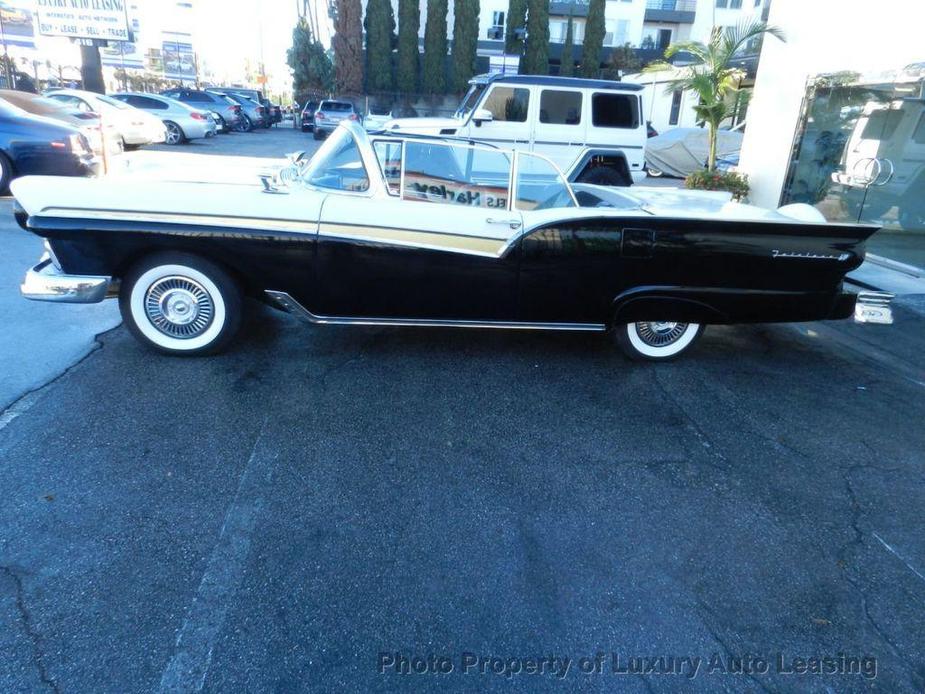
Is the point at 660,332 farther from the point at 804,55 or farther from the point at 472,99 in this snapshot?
the point at 472,99

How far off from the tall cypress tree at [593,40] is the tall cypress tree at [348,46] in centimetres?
1478

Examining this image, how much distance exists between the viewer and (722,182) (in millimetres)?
10312

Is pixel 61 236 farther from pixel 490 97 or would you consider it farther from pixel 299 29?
pixel 299 29

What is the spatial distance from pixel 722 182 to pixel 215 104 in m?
23.7

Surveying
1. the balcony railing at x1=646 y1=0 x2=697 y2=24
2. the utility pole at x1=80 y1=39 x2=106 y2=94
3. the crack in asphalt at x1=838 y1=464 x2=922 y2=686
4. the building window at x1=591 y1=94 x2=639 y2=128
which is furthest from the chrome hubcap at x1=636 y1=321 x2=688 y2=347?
the balcony railing at x1=646 y1=0 x2=697 y2=24

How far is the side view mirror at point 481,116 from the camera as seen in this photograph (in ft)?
35.0

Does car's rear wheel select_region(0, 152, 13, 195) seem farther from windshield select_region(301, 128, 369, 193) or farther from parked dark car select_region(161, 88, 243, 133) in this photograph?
parked dark car select_region(161, 88, 243, 133)

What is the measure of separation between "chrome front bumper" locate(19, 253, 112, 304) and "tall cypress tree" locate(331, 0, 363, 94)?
41447mm

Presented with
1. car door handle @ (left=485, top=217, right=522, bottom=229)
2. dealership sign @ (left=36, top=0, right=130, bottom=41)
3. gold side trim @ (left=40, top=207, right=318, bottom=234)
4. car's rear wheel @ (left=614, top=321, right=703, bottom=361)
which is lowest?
car's rear wheel @ (left=614, top=321, right=703, bottom=361)

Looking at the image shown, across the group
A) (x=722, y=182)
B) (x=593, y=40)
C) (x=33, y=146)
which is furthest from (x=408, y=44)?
(x=33, y=146)

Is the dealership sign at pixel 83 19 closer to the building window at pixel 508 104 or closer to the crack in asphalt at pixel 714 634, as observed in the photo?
the building window at pixel 508 104

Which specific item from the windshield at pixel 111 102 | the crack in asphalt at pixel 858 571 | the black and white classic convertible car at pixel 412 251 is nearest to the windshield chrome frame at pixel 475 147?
the black and white classic convertible car at pixel 412 251

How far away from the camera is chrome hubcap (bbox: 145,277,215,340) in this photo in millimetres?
4203

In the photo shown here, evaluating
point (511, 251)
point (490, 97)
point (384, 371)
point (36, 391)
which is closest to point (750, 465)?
point (511, 251)
